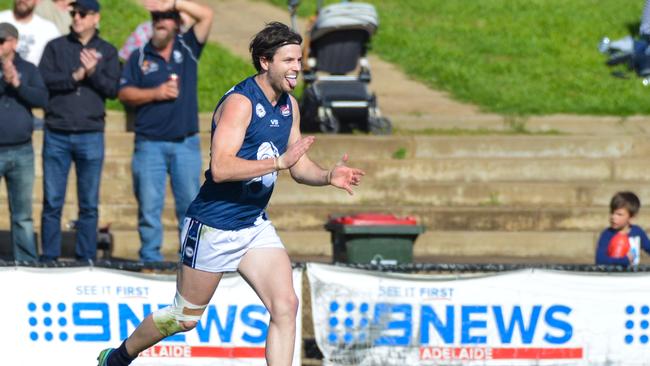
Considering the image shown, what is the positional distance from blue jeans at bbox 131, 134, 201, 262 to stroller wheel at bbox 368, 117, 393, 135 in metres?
4.11

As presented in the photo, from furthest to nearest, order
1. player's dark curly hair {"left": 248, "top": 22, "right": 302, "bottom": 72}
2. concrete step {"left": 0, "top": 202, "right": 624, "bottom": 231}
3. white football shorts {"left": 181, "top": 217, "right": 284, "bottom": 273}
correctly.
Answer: concrete step {"left": 0, "top": 202, "right": 624, "bottom": 231} < white football shorts {"left": 181, "top": 217, "right": 284, "bottom": 273} < player's dark curly hair {"left": 248, "top": 22, "right": 302, "bottom": 72}

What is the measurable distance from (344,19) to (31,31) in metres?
4.24

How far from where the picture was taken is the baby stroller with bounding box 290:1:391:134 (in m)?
14.8

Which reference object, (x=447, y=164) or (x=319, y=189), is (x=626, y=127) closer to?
(x=447, y=164)

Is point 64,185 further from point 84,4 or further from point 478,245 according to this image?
point 478,245

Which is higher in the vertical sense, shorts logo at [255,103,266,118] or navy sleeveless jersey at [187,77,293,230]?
shorts logo at [255,103,266,118]

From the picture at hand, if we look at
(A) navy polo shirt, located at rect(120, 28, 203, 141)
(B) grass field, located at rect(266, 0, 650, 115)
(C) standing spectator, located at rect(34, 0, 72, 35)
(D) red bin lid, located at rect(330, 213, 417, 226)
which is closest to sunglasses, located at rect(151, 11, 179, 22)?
(A) navy polo shirt, located at rect(120, 28, 203, 141)

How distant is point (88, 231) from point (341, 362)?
9.09 ft

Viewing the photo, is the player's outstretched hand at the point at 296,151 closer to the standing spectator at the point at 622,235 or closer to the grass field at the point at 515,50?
the standing spectator at the point at 622,235

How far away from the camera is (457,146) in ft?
47.2

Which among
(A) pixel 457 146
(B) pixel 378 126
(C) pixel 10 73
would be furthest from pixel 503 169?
(C) pixel 10 73

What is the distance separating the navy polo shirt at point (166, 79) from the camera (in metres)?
11.1

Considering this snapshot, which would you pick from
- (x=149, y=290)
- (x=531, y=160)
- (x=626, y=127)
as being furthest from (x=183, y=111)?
(x=626, y=127)

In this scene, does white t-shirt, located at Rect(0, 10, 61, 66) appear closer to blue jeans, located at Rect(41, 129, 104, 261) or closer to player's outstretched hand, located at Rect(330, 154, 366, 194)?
blue jeans, located at Rect(41, 129, 104, 261)
